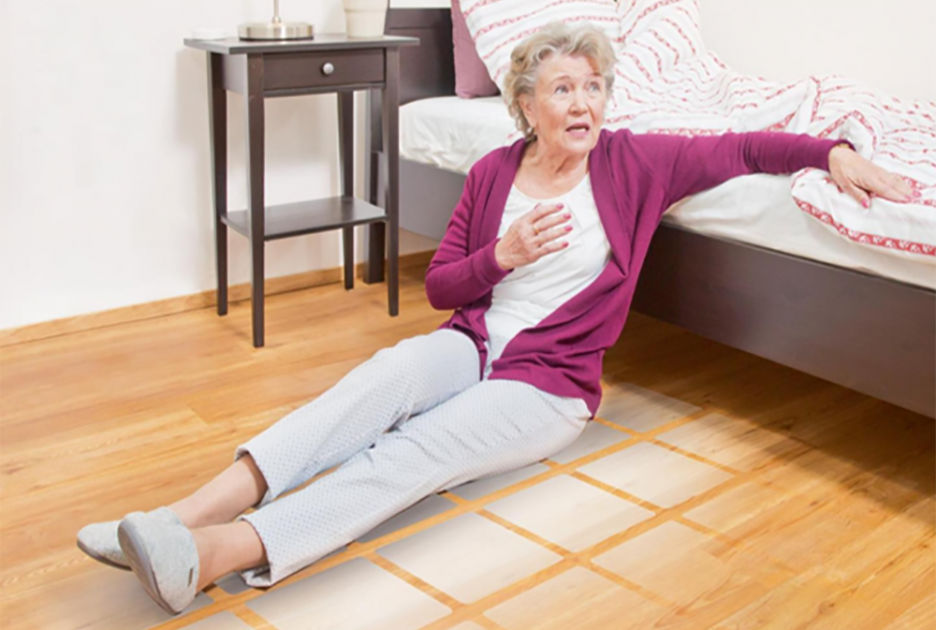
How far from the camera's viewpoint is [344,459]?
5.69ft

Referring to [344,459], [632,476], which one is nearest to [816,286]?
[632,476]

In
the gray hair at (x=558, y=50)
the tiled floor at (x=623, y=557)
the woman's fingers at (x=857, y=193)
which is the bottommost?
the tiled floor at (x=623, y=557)

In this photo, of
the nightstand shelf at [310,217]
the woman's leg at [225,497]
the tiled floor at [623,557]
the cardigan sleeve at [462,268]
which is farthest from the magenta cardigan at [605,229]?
the nightstand shelf at [310,217]

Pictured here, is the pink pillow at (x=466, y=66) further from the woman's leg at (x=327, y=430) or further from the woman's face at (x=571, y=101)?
the woman's leg at (x=327, y=430)

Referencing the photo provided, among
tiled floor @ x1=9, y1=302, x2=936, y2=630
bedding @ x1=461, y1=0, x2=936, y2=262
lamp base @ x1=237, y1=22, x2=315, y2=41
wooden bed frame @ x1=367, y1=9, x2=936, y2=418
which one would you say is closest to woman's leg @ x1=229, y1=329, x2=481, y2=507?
tiled floor @ x1=9, y1=302, x2=936, y2=630

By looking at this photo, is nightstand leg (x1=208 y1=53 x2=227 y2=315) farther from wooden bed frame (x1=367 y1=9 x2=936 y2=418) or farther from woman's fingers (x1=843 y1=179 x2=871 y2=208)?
woman's fingers (x1=843 y1=179 x2=871 y2=208)

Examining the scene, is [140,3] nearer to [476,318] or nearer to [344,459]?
[476,318]

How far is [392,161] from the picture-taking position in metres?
2.77

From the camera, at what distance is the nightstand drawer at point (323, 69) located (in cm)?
249

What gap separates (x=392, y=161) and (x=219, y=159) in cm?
46

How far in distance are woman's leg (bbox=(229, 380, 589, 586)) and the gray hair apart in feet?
1.91

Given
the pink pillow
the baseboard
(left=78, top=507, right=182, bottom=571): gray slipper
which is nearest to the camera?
(left=78, top=507, right=182, bottom=571): gray slipper

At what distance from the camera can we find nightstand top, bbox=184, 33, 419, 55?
2.40 meters

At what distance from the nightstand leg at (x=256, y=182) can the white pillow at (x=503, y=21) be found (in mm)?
657
